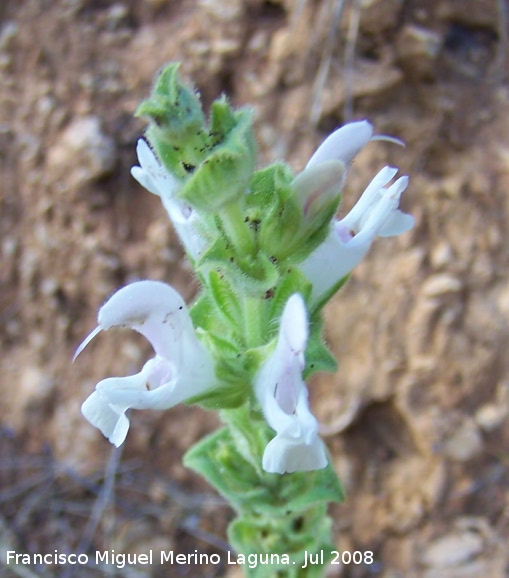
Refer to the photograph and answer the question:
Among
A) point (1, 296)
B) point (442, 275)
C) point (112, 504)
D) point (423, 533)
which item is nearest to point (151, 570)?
point (112, 504)

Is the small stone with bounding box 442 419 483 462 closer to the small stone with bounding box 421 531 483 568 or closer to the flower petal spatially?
the small stone with bounding box 421 531 483 568

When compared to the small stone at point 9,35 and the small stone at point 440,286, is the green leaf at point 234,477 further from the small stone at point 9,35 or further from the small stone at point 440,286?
the small stone at point 9,35

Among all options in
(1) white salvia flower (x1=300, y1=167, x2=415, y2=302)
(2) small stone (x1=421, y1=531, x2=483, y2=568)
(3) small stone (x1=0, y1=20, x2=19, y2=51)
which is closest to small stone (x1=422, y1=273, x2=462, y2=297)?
(2) small stone (x1=421, y1=531, x2=483, y2=568)

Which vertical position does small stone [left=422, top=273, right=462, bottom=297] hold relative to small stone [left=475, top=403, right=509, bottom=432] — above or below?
above

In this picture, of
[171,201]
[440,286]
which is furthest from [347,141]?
[440,286]

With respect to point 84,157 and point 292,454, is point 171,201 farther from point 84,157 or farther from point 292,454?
point 84,157

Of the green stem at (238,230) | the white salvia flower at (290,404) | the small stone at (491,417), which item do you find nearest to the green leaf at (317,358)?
the white salvia flower at (290,404)
